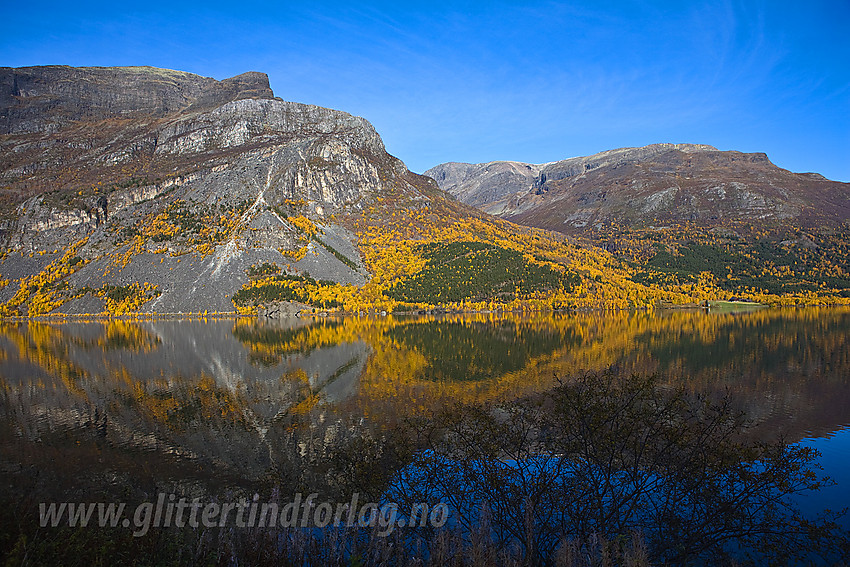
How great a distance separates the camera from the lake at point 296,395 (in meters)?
19.6

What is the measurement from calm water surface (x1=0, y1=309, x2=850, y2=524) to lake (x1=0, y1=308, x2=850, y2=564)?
132 millimetres

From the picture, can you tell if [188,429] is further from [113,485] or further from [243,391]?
[243,391]

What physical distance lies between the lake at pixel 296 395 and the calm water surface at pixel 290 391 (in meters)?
0.13

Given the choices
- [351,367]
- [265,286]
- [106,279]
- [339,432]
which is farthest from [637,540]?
[106,279]

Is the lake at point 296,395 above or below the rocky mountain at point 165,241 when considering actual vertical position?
below

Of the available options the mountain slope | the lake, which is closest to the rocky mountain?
the mountain slope

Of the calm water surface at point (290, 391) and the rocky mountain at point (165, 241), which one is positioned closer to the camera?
the calm water surface at point (290, 391)

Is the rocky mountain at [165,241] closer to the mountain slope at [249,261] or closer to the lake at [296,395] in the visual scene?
the mountain slope at [249,261]

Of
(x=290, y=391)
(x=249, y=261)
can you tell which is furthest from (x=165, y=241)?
(x=290, y=391)

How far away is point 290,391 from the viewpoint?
36.2 metres

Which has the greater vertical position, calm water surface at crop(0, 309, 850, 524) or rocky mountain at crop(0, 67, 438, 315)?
rocky mountain at crop(0, 67, 438, 315)

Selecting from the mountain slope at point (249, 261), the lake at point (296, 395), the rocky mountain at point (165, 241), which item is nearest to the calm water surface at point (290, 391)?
the lake at point (296, 395)

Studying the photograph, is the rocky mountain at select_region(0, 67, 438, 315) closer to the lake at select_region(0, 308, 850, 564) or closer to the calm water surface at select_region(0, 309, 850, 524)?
the calm water surface at select_region(0, 309, 850, 524)

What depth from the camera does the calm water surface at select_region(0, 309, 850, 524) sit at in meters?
20.8
